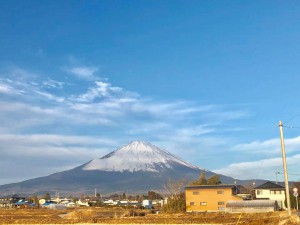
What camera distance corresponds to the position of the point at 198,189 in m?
65.6

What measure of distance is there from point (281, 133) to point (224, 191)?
3725 cm

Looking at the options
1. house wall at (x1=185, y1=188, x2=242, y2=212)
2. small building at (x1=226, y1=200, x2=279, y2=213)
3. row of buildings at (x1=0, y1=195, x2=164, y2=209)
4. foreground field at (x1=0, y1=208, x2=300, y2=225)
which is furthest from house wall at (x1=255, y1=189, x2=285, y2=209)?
foreground field at (x1=0, y1=208, x2=300, y2=225)

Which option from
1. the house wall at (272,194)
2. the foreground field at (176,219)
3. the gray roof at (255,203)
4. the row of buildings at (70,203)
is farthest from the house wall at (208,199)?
the row of buildings at (70,203)

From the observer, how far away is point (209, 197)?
6475 cm

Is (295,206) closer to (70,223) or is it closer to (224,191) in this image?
(224,191)

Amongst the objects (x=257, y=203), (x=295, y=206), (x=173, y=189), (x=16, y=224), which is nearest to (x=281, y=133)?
(x=16, y=224)

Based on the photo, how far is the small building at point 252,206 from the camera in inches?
2137

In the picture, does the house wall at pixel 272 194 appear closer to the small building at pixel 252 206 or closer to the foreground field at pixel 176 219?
the small building at pixel 252 206

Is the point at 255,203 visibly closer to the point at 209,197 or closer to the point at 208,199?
the point at 209,197

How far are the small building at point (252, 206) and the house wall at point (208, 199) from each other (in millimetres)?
7213

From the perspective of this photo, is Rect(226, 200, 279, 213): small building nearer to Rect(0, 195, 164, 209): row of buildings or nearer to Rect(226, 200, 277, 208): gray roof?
Rect(226, 200, 277, 208): gray roof

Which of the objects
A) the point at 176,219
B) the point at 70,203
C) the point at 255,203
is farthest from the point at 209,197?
the point at 70,203

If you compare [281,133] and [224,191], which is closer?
[281,133]

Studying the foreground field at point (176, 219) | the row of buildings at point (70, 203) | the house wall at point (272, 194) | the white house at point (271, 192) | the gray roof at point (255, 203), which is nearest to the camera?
the foreground field at point (176, 219)
